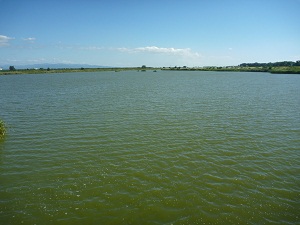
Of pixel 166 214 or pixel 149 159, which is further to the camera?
pixel 149 159

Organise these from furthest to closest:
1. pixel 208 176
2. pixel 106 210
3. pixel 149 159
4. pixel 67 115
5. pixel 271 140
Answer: pixel 67 115 < pixel 271 140 < pixel 149 159 < pixel 208 176 < pixel 106 210

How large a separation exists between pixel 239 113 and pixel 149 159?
22.3m

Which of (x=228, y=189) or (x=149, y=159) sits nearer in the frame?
(x=228, y=189)

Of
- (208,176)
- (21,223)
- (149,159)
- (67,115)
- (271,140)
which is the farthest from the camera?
(67,115)

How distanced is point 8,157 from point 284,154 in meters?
24.7

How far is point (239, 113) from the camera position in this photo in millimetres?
37469

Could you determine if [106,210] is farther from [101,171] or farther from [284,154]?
[284,154]

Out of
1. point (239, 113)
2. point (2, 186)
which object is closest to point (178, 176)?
point (2, 186)

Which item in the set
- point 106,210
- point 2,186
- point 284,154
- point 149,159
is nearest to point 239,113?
point 284,154

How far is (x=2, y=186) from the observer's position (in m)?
16.4

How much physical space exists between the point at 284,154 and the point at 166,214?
46.1 feet

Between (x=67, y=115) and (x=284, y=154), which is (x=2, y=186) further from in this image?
(x=284, y=154)

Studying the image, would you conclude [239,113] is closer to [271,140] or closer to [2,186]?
[271,140]

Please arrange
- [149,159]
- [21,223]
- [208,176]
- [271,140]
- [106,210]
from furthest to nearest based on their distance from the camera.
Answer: [271,140] → [149,159] → [208,176] → [106,210] → [21,223]
